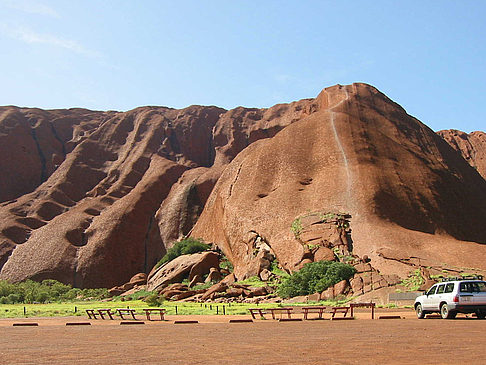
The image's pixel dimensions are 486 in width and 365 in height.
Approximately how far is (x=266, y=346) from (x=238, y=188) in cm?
5048

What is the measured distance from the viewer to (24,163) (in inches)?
4075

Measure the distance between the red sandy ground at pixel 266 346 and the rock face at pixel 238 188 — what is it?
2290 centimetres

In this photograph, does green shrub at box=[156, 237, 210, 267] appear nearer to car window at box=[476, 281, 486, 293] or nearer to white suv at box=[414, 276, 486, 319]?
white suv at box=[414, 276, 486, 319]

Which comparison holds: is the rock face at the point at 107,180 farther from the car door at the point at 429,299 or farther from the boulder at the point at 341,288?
the car door at the point at 429,299

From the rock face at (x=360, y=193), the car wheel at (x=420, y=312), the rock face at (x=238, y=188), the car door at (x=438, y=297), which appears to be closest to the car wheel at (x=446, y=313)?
the car door at (x=438, y=297)

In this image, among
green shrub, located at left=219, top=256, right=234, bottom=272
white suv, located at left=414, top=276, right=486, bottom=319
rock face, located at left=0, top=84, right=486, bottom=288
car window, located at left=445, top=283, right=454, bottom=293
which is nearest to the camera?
white suv, located at left=414, top=276, right=486, bottom=319

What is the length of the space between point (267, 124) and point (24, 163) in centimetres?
4894

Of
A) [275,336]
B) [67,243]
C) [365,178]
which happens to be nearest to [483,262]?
[365,178]

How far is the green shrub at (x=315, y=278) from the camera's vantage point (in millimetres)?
35812

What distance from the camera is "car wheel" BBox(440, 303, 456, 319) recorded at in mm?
18733

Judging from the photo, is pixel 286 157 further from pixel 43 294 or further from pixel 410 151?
pixel 43 294

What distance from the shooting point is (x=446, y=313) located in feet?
Result: 62.0

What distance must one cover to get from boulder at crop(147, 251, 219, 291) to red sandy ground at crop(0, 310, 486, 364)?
3746 cm

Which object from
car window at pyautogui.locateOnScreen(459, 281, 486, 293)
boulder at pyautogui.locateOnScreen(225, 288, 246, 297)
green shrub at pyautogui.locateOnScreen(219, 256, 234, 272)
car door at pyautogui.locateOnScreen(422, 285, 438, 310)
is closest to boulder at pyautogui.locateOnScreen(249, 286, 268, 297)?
boulder at pyautogui.locateOnScreen(225, 288, 246, 297)
